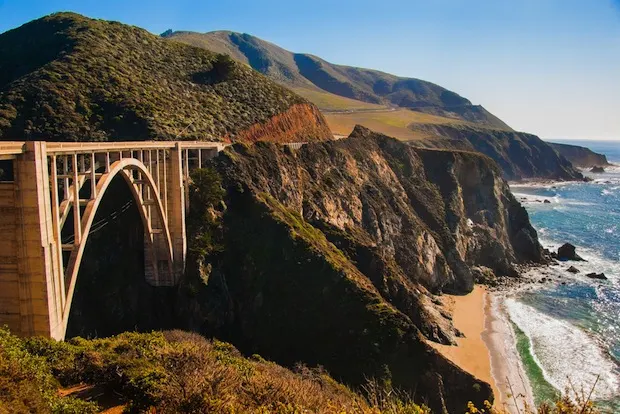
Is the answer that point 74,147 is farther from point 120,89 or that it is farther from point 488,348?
point 488,348

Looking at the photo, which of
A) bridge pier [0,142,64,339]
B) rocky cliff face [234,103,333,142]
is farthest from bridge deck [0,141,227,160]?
rocky cliff face [234,103,333,142]

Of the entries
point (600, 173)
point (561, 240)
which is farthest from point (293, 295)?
point (600, 173)

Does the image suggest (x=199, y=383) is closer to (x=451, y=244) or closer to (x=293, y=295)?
(x=293, y=295)

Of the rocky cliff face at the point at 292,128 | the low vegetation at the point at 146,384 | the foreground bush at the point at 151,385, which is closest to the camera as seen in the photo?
the foreground bush at the point at 151,385

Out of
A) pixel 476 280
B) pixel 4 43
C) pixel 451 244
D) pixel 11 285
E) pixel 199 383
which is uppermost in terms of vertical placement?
pixel 4 43

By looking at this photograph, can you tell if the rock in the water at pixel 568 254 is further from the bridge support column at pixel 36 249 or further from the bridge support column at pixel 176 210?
the bridge support column at pixel 36 249

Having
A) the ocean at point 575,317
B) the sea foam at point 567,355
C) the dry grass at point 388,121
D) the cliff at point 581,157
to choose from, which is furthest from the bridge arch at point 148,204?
the cliff at point 581,157
